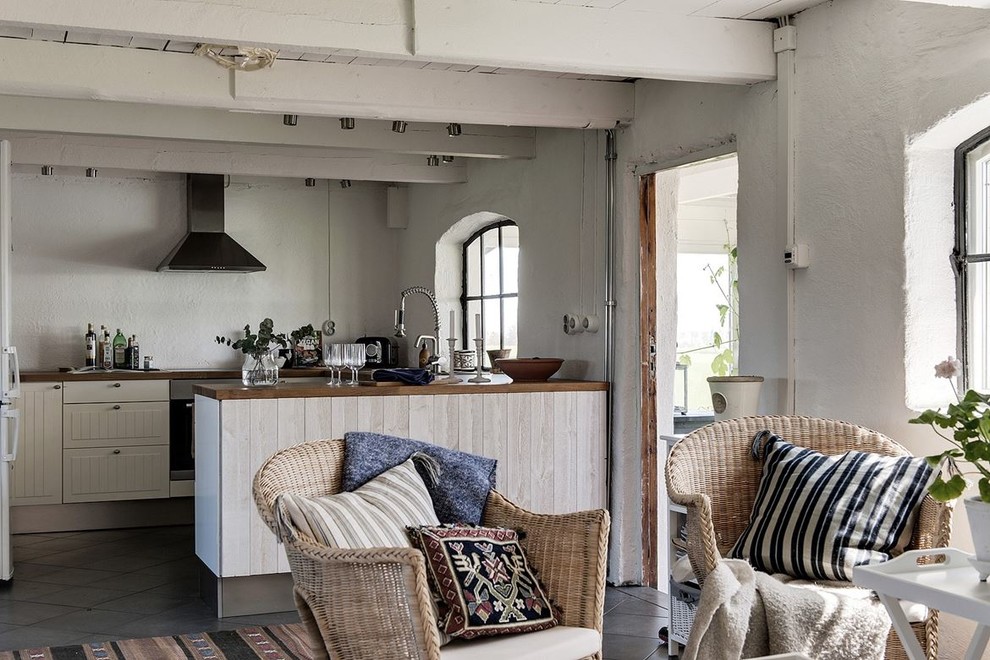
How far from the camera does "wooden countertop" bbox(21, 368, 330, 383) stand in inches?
249

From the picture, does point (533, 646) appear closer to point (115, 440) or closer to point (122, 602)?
point (122, 602)

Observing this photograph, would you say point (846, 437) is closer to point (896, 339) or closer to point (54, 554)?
point (896, 339)

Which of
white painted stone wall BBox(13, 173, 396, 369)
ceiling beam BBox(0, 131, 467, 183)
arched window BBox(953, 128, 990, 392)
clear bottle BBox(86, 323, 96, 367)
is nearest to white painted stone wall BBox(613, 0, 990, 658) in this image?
arched window BBox(953, 128, 990, 392)

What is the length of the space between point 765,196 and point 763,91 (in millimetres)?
394

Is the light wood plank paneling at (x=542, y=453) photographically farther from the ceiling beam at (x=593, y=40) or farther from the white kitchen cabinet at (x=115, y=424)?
the white kitchen cabinet at (x=115, y=424)

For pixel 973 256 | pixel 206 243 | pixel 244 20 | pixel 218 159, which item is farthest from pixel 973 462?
pixel 206 243

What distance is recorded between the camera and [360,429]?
15.2ft

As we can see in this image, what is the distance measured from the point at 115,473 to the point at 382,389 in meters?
2.69

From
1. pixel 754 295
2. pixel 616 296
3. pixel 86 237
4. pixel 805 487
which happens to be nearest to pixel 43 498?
pixel 86 237

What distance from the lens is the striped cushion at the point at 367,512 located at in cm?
260

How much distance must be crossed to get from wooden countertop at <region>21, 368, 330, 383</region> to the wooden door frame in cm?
299

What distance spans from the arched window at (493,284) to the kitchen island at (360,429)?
1.26 m

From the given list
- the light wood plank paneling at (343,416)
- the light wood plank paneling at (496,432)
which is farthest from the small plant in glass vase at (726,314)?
the light wood plank paneling at (343,416)

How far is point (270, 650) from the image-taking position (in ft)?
12.9
